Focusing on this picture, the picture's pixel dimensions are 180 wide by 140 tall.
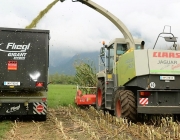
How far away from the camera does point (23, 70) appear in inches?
Answer: 360

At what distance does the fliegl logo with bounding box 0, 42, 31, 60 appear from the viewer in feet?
29.8

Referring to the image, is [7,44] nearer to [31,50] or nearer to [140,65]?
[31,50]

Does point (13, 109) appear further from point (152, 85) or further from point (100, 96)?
point (152, 85)

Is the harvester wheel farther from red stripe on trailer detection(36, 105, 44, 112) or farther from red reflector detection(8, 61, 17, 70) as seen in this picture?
red reflector detection(8, 61, 17, 70)

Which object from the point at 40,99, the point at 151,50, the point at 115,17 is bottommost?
the point at 40,99

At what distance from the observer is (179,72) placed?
8.22 meters

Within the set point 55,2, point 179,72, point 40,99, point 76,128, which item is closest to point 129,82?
point 179,72

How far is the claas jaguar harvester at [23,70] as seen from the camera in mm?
9039

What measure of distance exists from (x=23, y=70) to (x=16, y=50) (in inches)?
25.5

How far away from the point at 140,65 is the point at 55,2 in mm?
4981

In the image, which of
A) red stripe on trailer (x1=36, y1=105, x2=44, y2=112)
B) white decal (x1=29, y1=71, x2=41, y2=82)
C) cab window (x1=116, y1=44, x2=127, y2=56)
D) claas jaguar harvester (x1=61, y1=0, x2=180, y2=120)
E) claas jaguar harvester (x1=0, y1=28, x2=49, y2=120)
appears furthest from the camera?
cab window (x1=116, y1=44, x2=127, y2=56)

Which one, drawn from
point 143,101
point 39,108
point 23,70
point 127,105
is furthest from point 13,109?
point 143,101

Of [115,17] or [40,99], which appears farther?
[115,17]

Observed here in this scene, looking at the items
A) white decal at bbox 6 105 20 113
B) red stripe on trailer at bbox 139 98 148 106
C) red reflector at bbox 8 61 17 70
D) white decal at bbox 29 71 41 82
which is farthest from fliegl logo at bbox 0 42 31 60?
red stripe on trailer at bbox 139 98 148 106
